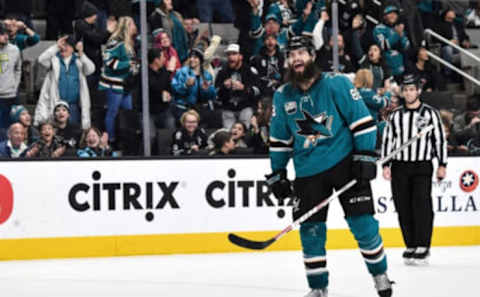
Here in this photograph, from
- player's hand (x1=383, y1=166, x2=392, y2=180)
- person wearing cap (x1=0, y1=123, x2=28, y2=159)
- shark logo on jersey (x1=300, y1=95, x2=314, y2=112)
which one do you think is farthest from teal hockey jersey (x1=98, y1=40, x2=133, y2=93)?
shark logo on jersey (x1=300, y1=95, x2=314, y2=112)

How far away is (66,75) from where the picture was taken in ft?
22.8

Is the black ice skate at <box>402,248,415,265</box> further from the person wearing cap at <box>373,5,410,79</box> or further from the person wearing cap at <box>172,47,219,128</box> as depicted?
the person wearing cap at <box>373,5,410,79</box>

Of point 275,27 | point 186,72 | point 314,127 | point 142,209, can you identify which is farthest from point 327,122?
point 275,27

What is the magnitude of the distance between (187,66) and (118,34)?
0.64 meters

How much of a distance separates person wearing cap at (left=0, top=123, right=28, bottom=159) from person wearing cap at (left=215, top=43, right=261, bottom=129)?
1.58m

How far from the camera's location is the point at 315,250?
4.22 metres

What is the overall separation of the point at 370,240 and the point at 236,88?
339cm

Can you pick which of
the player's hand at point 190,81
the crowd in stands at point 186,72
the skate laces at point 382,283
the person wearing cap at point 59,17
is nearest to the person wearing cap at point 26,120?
the crowd in stands at point 186,72

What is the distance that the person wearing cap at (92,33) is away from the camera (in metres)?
7.05

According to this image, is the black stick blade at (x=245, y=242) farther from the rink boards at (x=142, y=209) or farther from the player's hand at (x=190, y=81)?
the player's hand at (x=190, y=81)

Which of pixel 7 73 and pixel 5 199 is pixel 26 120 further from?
pixel 5 199

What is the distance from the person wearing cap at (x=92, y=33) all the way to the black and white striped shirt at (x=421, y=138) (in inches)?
95.4

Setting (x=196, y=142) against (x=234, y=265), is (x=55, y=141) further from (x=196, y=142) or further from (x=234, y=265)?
(x=234, y=265)

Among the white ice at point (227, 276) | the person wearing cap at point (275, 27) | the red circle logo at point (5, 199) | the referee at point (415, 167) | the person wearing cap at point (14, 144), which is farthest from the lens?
the person wearing cap at point (275, 27)
